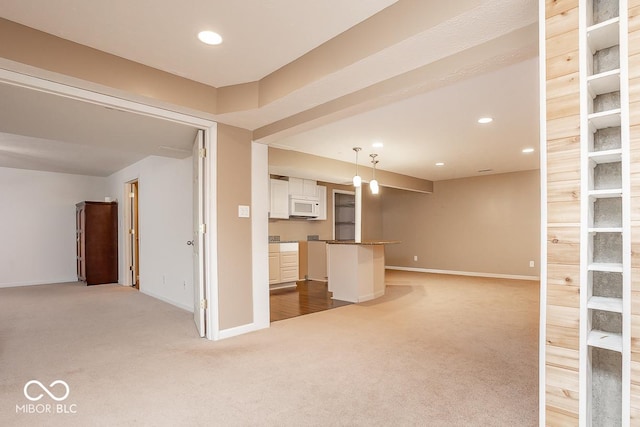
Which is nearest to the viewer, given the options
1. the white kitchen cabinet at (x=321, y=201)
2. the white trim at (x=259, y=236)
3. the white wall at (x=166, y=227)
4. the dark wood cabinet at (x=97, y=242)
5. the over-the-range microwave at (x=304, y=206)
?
the white trim at (x=259, y=236)

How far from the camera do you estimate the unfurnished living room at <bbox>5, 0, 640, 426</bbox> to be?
4.68ft

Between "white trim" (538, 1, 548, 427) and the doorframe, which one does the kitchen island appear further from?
"white trim" (538, 1, 548, 427)

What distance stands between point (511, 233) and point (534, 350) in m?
5.12

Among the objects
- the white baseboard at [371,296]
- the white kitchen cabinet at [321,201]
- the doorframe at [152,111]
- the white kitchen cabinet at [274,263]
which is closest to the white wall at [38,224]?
the white kitchen cabinet at [274,263]

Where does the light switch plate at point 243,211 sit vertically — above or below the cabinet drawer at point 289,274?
above

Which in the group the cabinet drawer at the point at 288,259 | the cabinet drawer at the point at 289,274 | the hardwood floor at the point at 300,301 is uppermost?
the cabinet drawer at the point at 288,259

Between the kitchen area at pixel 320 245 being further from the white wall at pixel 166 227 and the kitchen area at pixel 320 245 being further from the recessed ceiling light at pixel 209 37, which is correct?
the recessed ceiling light at pixel 209 37

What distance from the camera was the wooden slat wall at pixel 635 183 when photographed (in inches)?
49.1

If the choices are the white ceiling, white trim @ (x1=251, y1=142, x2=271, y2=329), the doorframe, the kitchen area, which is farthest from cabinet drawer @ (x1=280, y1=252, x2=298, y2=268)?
the doorframe

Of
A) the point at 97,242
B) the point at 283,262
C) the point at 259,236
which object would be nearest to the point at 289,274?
the point at 283,262

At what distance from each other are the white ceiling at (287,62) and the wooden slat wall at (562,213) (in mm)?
330

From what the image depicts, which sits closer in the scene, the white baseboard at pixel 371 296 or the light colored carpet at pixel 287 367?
the light colored carpet at pixel 287 367

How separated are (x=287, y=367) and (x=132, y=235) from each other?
5497 millimetres

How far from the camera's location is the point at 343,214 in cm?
898
